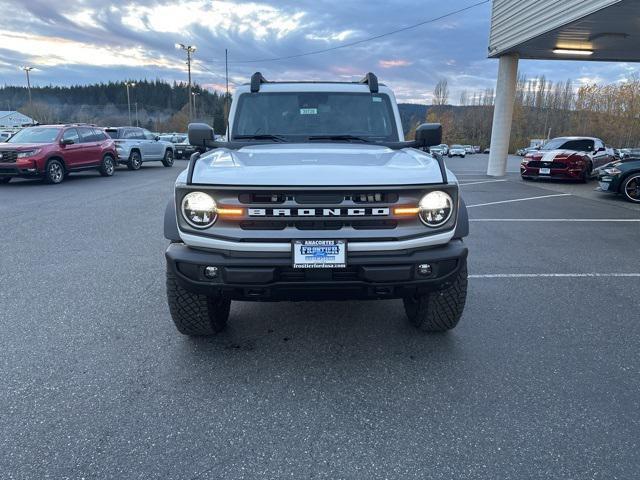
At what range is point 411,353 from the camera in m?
3.22

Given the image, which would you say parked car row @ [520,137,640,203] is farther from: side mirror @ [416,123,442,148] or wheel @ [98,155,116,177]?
wheel @ [98,155,116,177]

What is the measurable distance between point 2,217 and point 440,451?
8.75 meters

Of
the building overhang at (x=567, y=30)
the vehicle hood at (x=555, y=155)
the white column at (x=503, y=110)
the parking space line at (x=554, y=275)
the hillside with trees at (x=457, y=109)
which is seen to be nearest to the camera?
the parking space line at (x=554, y=275)

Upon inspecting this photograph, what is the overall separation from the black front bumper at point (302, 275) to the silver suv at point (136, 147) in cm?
1727

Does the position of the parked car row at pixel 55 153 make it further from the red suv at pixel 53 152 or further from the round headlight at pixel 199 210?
the round headlight at pixel 199 210

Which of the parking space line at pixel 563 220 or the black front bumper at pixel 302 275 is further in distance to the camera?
the parking space line at pixel 563 220

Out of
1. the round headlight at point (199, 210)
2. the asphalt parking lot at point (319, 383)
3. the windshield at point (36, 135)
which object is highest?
the windshield at point (36, 135)

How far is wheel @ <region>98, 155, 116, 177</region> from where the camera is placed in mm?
15344

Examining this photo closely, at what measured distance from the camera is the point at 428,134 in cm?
388

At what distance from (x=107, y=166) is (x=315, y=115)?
13.7 metres

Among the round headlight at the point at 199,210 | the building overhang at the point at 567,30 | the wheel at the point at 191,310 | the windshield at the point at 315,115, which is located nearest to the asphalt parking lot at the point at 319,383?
the wheel at the point at 191,310

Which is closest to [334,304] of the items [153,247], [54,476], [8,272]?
[54,476]

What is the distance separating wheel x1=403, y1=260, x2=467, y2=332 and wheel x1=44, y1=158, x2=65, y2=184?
12.8 meters

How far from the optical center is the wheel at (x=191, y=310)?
10.2 feet
